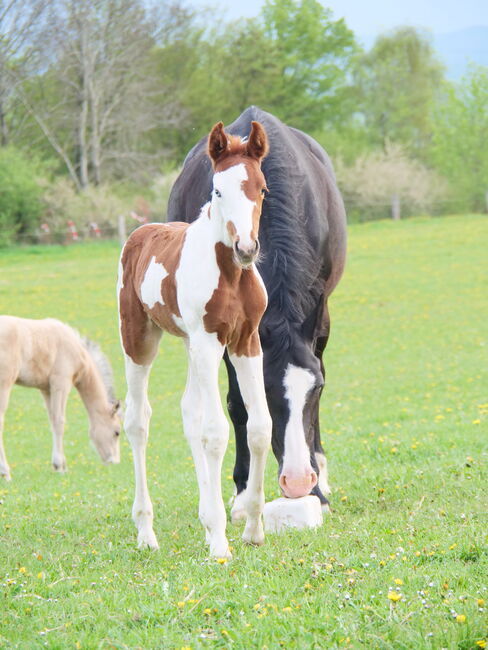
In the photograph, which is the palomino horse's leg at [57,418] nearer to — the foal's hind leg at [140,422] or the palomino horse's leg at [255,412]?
the foal's hind leg at [140,422]

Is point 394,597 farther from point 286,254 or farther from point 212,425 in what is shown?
point 286,254

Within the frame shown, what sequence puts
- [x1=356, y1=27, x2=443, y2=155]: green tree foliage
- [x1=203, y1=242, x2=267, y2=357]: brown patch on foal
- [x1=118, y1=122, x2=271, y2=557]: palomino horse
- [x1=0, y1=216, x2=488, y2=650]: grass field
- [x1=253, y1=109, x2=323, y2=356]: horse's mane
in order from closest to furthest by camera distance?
[x1=0, y1=216, x2=488, y2=650]: grass field < [x1=118, y1=122, x2=271, y2=557]: palomino horse < [x1=203, y1=242, x2=267, y2=357]: brown patch on foal < [x1=253, y1=109, x2=323, y2=356]: horse's mane < [x1=356, y1=27, x2=443, y2=155]: green tree foliage

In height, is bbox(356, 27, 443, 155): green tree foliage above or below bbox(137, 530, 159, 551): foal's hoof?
above

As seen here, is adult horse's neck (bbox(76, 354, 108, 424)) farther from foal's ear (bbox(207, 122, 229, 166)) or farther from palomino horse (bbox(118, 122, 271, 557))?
foal's ear (bbox(207, 122, 229, 166))

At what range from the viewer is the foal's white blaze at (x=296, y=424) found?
4.71 m

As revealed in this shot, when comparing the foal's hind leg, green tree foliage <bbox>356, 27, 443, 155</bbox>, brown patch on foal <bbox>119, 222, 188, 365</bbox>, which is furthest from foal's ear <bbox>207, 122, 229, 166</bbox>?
green tree foliage <bbox>356, 27, 443, 155</bbox>

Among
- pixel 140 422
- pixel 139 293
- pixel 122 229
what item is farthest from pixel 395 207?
pixel 139 293

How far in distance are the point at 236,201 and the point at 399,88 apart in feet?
181

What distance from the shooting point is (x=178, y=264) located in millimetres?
4414

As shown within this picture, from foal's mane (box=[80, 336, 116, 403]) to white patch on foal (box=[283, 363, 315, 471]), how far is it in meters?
6.82

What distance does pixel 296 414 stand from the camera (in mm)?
4926

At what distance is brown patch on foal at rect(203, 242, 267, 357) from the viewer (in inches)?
161

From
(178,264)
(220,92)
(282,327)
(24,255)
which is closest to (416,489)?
(282,327)

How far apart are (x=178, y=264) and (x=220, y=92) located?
4635cm
